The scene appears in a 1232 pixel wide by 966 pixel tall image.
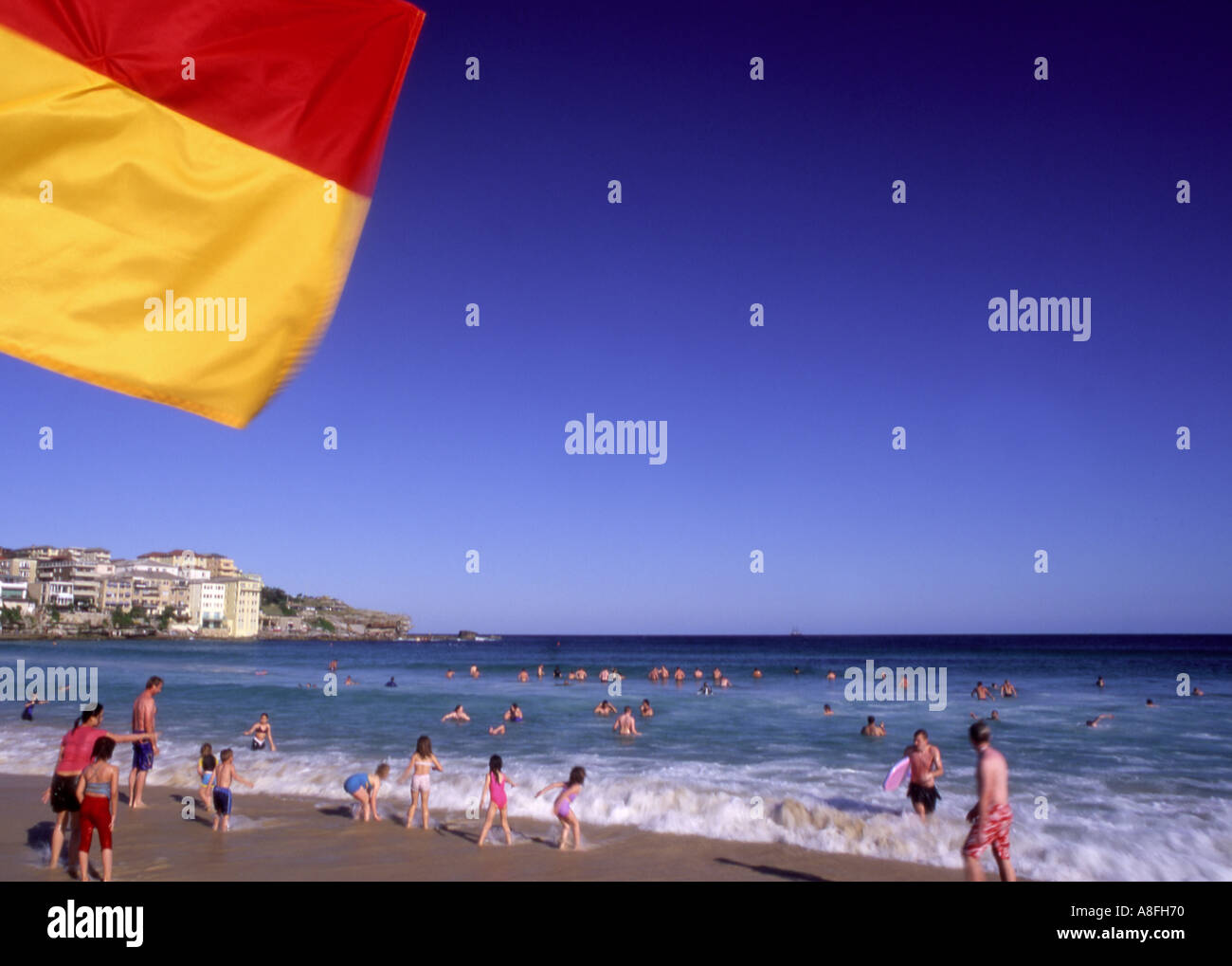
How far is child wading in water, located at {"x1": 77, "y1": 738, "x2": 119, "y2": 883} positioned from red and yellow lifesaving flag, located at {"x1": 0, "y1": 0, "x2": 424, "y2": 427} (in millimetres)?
5374

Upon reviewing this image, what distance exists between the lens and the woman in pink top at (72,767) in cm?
748

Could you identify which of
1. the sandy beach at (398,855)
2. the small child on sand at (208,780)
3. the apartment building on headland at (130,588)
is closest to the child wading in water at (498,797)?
the sandy beach at (398,855)

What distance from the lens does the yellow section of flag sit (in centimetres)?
317

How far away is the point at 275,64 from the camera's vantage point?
3637 millimetres

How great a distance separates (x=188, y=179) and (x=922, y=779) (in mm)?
10423

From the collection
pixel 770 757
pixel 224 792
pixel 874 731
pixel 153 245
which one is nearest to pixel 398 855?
pixel 224 792

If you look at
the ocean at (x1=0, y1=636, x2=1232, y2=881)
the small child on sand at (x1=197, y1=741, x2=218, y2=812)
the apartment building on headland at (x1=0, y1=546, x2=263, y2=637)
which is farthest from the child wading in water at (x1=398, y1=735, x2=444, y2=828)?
the apartment building on headland at (x1=0, y1=546, x2=263, y2=637)

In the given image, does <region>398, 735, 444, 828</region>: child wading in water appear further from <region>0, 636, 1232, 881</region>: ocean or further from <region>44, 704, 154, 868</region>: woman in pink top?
<region>44, 704, 154, 868</region>: woman in pink top

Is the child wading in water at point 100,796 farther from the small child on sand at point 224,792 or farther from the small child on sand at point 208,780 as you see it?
the small child on sand at point 208,780

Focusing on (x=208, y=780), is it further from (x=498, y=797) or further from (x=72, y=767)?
(x=498, y=797)

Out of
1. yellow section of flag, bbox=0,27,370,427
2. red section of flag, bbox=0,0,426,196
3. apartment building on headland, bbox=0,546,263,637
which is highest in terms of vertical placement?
red section of flag, bbox=0,0,426,196

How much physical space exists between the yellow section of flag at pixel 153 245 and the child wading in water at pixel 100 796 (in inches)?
211

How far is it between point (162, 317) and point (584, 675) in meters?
43.7
